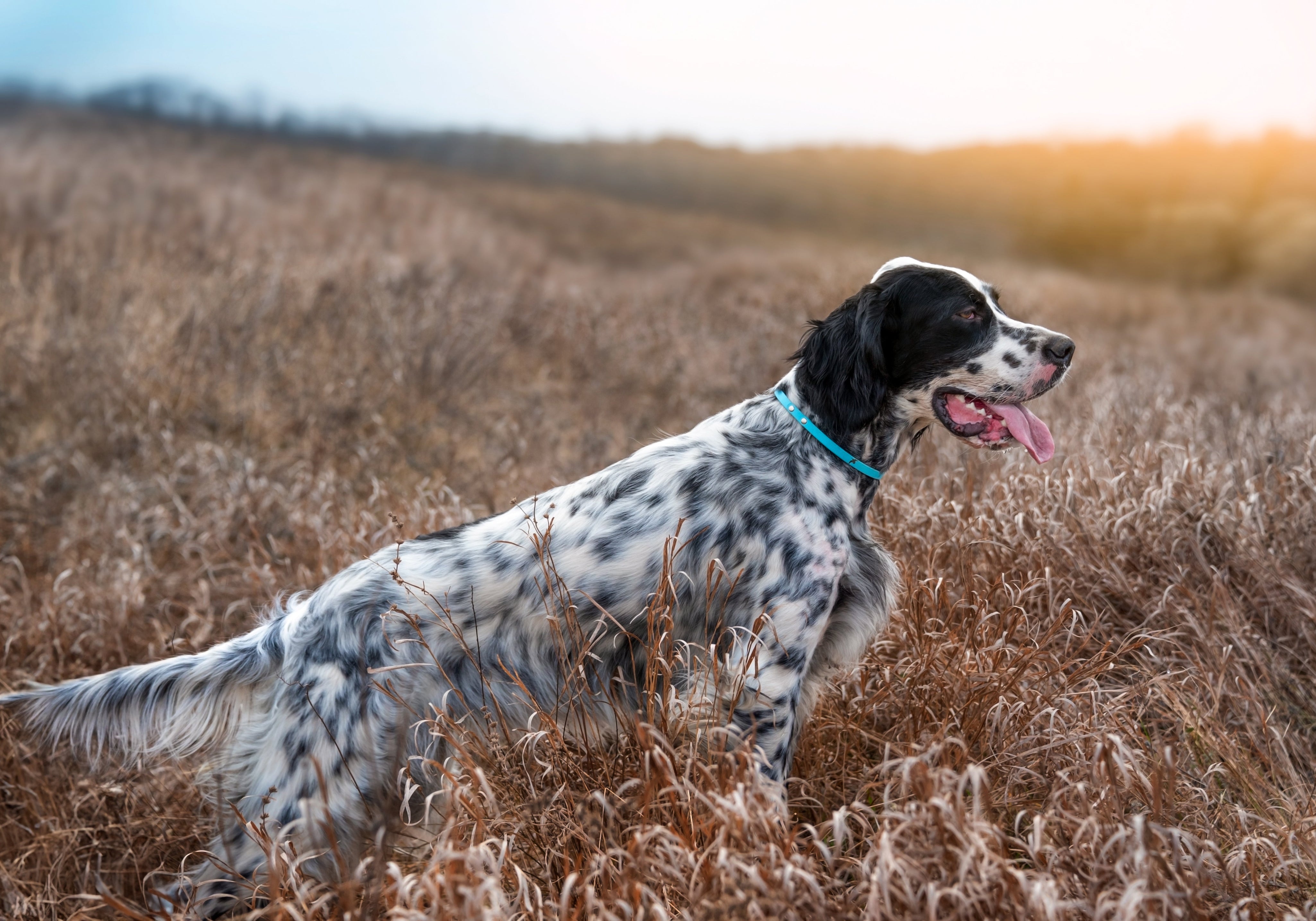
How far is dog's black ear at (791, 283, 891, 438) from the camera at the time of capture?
2568 mm

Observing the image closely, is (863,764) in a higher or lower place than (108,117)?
lower

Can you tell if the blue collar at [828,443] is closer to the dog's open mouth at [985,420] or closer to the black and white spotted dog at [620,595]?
the black and white spotted dog at [620,595]

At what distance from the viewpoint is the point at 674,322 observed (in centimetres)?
901

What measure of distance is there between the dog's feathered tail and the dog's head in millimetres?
1665

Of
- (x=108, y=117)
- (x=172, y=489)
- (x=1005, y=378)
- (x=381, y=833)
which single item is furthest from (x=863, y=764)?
(x=108, y=117)

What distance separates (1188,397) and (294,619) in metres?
5.94

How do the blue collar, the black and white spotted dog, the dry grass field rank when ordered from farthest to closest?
the blue collar
the black and white spotted dog
the dry grass field

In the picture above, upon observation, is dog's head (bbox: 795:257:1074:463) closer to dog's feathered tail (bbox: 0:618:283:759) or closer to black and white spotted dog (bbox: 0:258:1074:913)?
black and white spotted dog (bbox: 0:258:1074:913)

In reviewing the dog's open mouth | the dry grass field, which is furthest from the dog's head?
the dry grass field

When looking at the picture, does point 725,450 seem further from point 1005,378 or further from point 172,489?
point 172,489

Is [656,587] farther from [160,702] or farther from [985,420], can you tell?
[160,702]

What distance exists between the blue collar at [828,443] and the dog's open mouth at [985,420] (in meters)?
0.27

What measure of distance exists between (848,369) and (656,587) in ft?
2.69

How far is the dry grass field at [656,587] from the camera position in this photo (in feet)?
5.94
